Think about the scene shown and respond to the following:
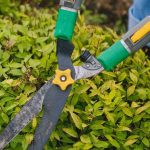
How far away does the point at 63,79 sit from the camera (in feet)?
5.42

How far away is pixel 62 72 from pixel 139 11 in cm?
91

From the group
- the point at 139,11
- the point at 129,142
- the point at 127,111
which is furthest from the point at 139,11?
the point at 129,142

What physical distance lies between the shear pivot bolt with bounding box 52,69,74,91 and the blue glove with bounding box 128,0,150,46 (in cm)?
86

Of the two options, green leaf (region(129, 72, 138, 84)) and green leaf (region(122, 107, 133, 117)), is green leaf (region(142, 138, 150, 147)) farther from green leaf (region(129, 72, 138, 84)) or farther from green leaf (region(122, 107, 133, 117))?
green leaf (region(129, 72, 138, 84))

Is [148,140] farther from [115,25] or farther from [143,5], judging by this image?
[115,25]

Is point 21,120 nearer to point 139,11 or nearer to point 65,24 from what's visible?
point 65,24

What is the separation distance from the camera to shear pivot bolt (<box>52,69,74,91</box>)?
1646 millimetres

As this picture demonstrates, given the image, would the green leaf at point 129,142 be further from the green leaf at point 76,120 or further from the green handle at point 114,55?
the green handle at point 114,55

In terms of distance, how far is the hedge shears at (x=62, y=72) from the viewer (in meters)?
1.63

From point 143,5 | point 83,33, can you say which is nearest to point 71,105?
point 83,33

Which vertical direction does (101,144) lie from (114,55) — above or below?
below

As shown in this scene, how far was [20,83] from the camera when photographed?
183 cm

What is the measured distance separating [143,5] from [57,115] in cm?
99

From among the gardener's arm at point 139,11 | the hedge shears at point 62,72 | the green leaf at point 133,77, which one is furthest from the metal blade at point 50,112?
the gardener's arm at point 139,11
